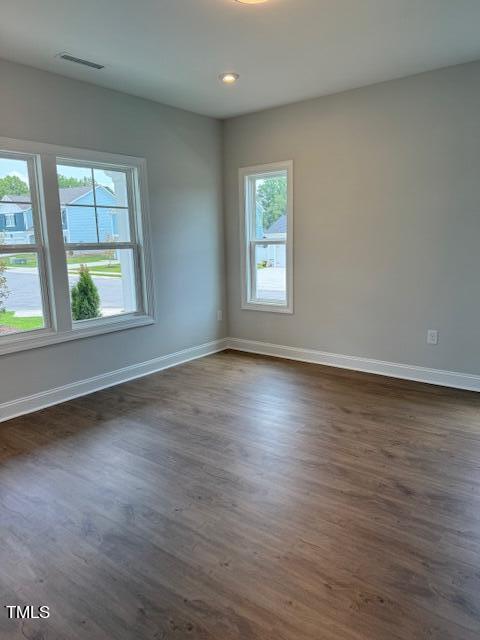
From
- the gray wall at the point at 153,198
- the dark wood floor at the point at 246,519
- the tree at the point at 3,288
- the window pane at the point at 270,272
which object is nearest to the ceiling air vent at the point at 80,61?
the gray wall at the point at 153,198

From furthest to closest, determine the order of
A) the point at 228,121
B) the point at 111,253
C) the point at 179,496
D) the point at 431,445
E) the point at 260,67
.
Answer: the point at 228,121 < the point at 111,253 < the point at 260,67 < the point at 431,445 < the point at 179,496

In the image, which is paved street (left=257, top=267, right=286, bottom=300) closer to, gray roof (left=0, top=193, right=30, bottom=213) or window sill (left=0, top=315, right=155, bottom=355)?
window sill (left=0, top=315, right=155, bottom=355)

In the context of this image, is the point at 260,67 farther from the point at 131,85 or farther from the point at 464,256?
the point at 464,256

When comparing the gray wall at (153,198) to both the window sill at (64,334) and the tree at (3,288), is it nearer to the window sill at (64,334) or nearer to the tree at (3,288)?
the window sill at (64,334)

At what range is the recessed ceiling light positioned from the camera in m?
3.53

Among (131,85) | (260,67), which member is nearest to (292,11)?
(260,67)

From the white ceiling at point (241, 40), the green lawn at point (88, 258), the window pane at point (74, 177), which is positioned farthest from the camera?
the green lawn at point (88, 258)

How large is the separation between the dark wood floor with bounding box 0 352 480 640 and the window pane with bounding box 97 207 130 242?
5.31 ft

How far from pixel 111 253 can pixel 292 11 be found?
2531 millimetres

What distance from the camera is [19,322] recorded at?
11.5 feet

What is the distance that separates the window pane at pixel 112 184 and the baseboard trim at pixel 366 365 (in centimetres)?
222

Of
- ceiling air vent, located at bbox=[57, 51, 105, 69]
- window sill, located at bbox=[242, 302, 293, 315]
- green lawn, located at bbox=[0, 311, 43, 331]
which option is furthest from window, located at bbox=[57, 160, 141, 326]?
window sill, located at bbox=[242, 302, 293, 315]

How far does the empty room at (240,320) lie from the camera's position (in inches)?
70.4

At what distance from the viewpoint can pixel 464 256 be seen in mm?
3682
